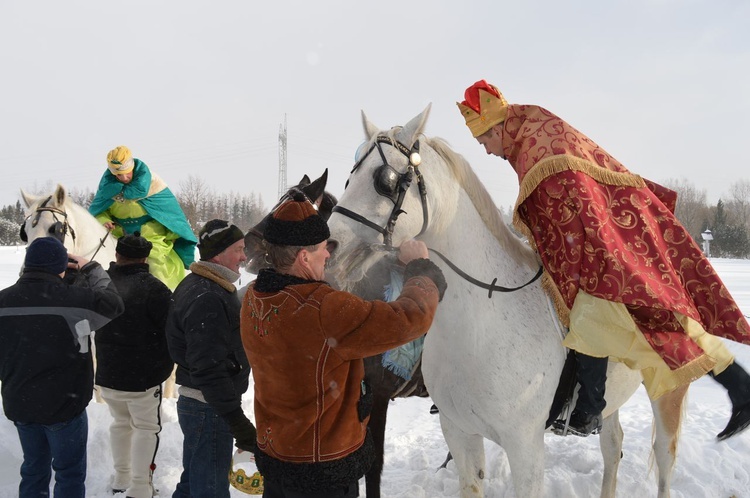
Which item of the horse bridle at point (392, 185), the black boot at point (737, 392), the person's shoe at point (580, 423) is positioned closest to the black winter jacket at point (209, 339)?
the horse bridle at point (392, 185)

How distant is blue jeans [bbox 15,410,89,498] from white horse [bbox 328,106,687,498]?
2.21m

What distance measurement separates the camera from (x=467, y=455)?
287 cm

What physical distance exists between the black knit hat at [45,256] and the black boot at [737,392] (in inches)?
160

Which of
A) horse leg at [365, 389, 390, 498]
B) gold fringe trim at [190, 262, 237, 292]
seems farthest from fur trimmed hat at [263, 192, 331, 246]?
horse leg at [365, 389, 390, 498]

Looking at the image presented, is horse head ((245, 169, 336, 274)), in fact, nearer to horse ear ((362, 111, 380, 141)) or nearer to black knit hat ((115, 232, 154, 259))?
horse ear ((362, 111, 380, 141))

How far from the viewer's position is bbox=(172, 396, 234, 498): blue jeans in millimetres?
2699

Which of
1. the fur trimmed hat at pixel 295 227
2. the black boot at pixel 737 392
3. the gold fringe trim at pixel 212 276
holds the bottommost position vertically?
the black boot at pixel 737 392

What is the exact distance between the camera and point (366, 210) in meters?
2.11

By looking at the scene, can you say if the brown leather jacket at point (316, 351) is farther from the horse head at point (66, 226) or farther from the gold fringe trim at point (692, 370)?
the horse head at point (66, 226)

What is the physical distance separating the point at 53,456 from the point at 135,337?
88 centimetres

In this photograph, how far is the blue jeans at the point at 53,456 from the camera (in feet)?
9.98

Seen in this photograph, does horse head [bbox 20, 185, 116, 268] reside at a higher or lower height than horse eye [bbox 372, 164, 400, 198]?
lower

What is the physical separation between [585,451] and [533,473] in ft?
8.43

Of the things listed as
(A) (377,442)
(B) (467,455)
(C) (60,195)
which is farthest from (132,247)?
(B) (467,455)
